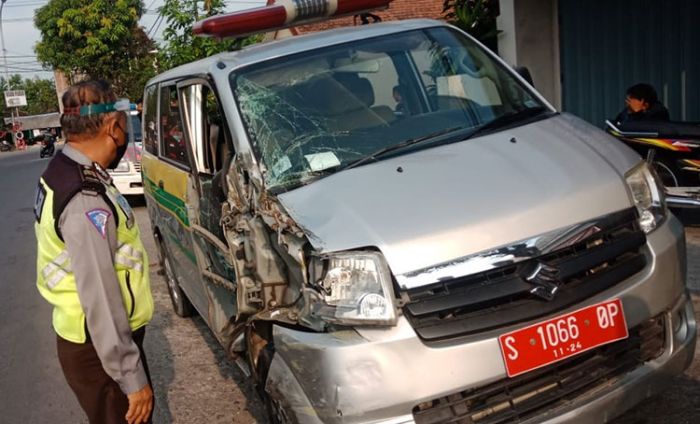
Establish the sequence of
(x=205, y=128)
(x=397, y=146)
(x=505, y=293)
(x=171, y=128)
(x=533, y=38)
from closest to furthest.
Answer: (x=505, y=293), (x=397, y=146), (x=205, y=128), (x=171, y=128), (x=533, y=38)

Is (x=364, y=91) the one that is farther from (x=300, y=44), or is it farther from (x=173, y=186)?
(x=173, y=186)

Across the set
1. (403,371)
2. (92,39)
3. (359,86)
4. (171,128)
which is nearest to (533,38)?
(171,128)

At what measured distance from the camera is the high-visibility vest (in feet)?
7.95

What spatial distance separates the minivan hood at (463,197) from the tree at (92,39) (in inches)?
1370

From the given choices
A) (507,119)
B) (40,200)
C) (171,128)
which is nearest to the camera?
(40,200)

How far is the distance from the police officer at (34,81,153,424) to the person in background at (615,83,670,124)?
A: 5806 mm

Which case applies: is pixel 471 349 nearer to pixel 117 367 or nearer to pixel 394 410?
pixel 394 410

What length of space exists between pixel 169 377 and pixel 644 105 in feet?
17.0

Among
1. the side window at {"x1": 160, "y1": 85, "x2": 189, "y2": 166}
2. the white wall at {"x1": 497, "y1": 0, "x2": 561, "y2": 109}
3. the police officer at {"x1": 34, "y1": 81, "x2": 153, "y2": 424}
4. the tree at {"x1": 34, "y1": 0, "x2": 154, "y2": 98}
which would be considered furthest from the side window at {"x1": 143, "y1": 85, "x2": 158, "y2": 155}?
the tree at {"x1": 34, "y1": 0, "x2": 154, "y2": 98}

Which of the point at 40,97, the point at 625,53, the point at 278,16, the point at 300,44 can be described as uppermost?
the point at 278,16

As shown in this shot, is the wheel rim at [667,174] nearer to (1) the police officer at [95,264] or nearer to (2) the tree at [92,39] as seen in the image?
(1) the police officer at [95,264]

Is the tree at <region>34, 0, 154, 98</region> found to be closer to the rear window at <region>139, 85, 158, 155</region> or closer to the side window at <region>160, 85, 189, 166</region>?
the rear window at <region>139, 85, 158, 155</region>

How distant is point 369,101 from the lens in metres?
3.77

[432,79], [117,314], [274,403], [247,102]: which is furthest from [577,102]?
[117,314]
